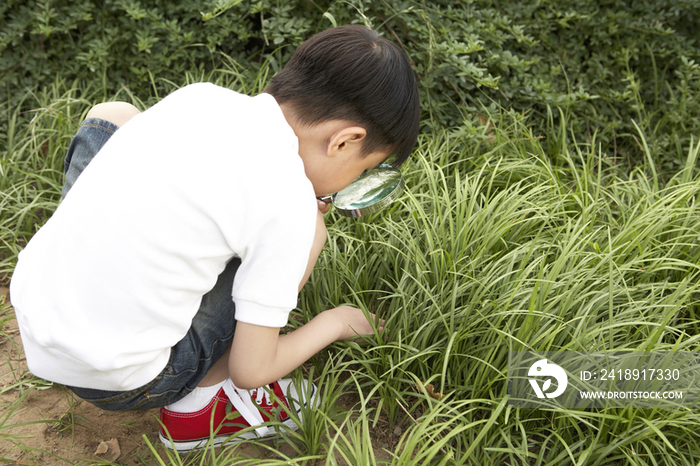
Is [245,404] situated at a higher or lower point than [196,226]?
lower

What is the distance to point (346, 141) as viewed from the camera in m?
1.26

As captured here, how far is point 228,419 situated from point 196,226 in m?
0.66

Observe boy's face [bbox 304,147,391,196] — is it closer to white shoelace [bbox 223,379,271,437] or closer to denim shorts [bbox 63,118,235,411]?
denim shorts [bbox 63,118,235,411]

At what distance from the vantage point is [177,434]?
4.64 feet

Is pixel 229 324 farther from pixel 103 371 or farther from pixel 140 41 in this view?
pixel 140 41

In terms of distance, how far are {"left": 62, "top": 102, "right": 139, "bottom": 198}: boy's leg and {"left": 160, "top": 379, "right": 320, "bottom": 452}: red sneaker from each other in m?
0.73

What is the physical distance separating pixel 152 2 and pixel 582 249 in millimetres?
2288

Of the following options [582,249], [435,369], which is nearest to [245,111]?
[435,369]

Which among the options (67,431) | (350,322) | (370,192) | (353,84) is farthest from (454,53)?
(67,431)

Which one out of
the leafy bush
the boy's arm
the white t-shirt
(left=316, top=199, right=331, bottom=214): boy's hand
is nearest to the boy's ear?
the white t-shirt

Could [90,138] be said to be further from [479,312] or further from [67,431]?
[479,312]

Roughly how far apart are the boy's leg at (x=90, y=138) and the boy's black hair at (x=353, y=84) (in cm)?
60

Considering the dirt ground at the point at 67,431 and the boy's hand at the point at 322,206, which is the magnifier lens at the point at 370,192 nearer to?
the boy's hand at the point at 322,206

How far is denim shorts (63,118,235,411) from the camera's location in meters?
1.26
